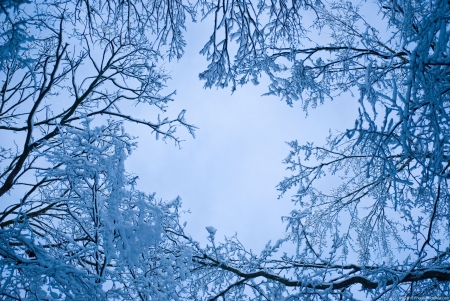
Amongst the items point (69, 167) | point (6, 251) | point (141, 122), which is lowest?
point (6, 251)

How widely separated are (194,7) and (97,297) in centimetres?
442

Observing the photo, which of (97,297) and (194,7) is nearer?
(97,297)

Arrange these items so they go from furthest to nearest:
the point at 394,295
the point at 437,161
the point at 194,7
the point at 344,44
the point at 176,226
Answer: the point at 344,44, the point at 194,7, the point at 394,295, the point at 176,226, the point at 437,161

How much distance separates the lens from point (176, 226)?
307 centimetres

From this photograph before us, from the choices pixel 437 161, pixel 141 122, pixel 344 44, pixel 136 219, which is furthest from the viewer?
pixel 141 122

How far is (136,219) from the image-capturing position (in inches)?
80.0

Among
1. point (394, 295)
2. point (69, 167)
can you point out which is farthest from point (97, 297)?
point (394, 295)

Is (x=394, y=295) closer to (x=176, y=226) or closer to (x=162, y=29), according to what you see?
(x=176, y=226)

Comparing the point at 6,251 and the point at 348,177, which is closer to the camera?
the point at 6,251

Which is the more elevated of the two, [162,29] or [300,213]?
[162,29]

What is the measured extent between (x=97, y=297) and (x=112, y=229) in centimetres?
57

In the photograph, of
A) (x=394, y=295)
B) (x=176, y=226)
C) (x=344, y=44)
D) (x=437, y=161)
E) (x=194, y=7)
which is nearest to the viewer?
(x=437, y=161)

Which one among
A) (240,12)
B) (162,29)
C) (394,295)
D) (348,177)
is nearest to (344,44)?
(240,12)

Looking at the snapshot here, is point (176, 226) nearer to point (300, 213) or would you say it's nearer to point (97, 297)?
point (97, 297)
